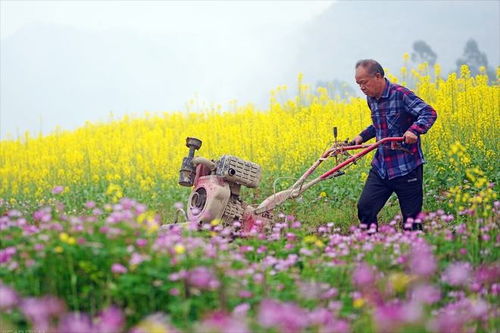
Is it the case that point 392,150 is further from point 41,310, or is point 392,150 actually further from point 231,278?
point 41,310

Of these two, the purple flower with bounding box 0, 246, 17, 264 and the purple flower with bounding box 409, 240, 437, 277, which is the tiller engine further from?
the purple flower with bounding box 0, 246, 17, 264

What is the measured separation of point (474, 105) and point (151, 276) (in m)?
6.41

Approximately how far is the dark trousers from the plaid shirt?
7cm

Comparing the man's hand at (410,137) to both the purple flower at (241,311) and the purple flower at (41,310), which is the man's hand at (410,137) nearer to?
the purple flower at (241,311)

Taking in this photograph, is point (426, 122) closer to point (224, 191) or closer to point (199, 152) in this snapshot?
point (224, 191)

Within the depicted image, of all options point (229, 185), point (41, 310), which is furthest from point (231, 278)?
point (229, 185)

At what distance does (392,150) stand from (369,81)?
607 mm

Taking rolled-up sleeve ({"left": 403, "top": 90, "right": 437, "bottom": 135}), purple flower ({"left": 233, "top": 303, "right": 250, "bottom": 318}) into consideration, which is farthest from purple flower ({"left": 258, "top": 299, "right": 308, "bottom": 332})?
rolled-up sleeve ({"left": 403, "top": 90, "right": 437, "bottom": 135})

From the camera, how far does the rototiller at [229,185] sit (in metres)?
5.71

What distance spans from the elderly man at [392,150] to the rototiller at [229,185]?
0.14 metres

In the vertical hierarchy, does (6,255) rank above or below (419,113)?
below

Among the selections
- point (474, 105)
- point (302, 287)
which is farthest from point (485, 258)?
point (474, 105)

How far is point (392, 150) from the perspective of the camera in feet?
18.4

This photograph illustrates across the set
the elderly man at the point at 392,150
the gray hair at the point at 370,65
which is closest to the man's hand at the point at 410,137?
the elderly man at the point at 392,150
